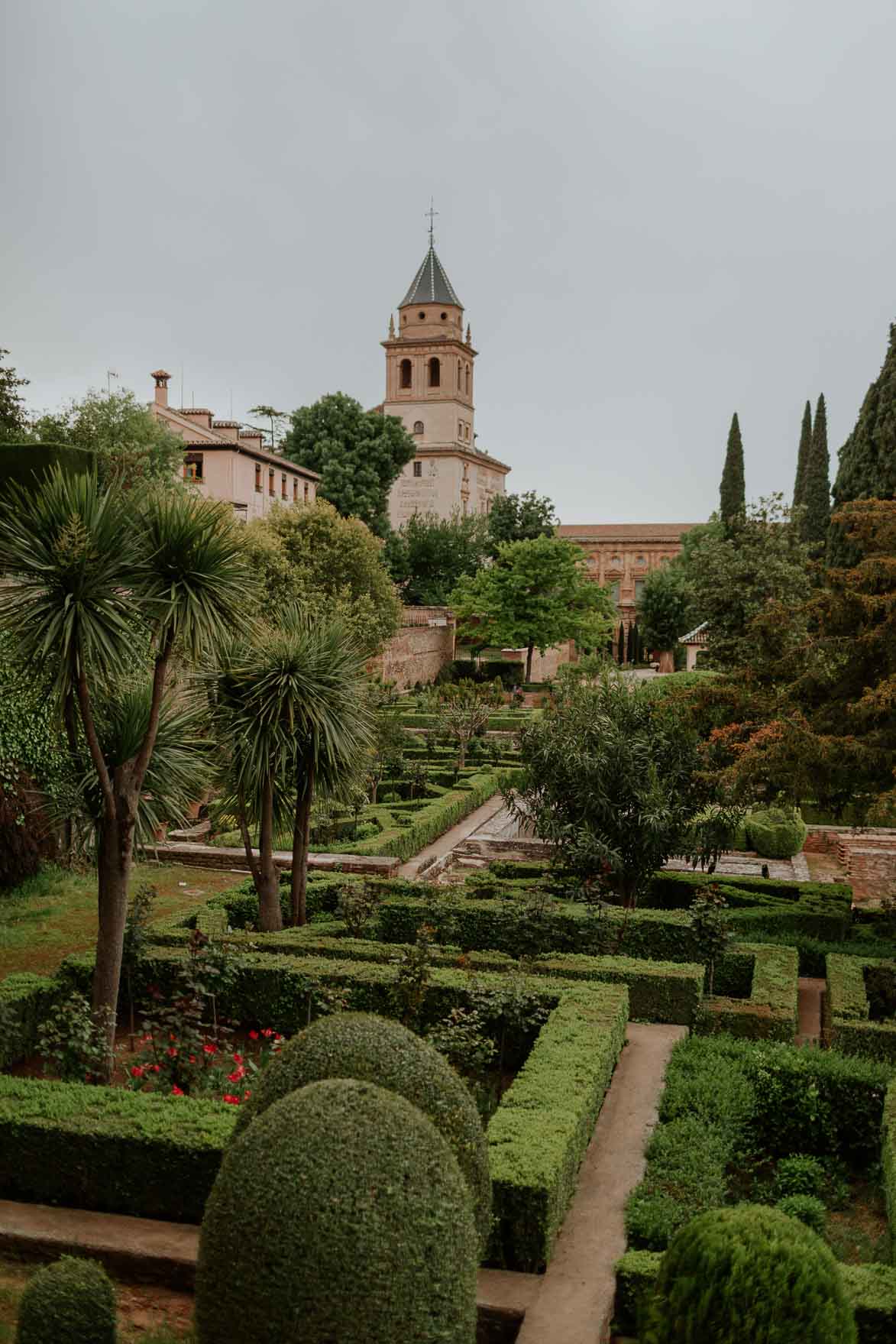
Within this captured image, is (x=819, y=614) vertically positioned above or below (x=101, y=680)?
above

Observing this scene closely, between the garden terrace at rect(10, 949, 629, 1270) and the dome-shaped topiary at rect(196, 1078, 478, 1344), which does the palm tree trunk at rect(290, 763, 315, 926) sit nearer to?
the garden terrace at rect(10, 949, 629, 1270)

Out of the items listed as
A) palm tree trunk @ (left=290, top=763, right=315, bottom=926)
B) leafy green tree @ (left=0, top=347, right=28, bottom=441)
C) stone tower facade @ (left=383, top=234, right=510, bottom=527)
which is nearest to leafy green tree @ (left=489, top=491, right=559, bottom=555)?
stone tower facade @ (left=383, top=234, right=510, bottom=527)

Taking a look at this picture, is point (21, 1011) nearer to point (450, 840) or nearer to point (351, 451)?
point (450, 840)

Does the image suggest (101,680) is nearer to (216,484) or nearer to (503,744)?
(503,744)

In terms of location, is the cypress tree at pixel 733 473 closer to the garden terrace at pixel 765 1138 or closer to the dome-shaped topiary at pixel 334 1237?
the garden terrace at pixel 765 1138

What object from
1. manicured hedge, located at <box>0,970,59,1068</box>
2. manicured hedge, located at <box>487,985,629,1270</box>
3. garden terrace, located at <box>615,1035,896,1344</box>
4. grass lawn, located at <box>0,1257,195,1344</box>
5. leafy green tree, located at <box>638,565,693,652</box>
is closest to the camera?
grass lawn, located at <box>0,1257,195,1344</box>

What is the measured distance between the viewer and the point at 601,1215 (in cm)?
663

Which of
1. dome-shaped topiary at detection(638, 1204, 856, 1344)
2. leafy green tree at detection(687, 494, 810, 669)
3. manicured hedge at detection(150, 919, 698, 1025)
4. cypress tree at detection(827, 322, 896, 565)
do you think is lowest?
manicured hedge at detection(150, 919, 698, 1025)

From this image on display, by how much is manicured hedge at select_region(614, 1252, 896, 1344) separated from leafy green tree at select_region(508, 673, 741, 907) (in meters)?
7.35

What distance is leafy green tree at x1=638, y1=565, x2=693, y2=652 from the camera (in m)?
63.1

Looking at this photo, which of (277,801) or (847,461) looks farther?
(847,461)

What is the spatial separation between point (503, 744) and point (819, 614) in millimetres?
16368

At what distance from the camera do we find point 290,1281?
3.98 m

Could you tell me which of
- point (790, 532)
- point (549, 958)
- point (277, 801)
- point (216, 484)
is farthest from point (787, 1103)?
point (216, 484)
